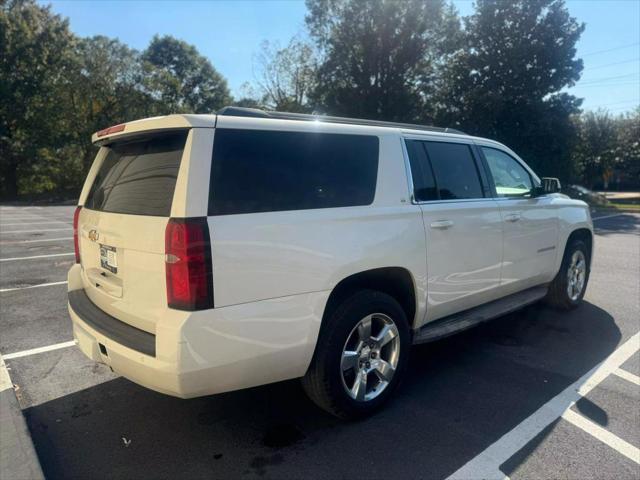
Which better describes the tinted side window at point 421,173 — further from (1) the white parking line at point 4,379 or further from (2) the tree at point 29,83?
(2) the tree at point 29,83

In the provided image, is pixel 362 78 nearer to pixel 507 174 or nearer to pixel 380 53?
pixel 380 53

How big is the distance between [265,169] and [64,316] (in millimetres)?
3856

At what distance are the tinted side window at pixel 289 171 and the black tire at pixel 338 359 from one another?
0.66 meters

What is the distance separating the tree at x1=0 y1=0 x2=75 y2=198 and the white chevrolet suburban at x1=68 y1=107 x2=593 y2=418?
1139 inches

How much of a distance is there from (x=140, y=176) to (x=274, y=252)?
3.27 ft

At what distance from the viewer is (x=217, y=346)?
95.3 inches

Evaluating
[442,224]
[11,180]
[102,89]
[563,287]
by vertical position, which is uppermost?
[102,89]

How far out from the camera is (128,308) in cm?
272

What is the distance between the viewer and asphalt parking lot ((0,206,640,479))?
8.66ft

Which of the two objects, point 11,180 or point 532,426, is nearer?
point 532,426

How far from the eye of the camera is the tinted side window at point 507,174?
4.46m

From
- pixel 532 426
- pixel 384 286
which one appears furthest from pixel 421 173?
pixel 532 426

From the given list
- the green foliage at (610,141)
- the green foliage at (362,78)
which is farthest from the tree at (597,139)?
the green foliage at (362,78)

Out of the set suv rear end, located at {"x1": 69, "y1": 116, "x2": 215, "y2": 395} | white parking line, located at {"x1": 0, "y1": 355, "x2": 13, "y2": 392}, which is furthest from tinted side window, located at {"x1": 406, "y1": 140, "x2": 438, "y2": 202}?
white parking line, located at {"x1": 0, "y1": 355, "x2": 13, "y2": 392}
